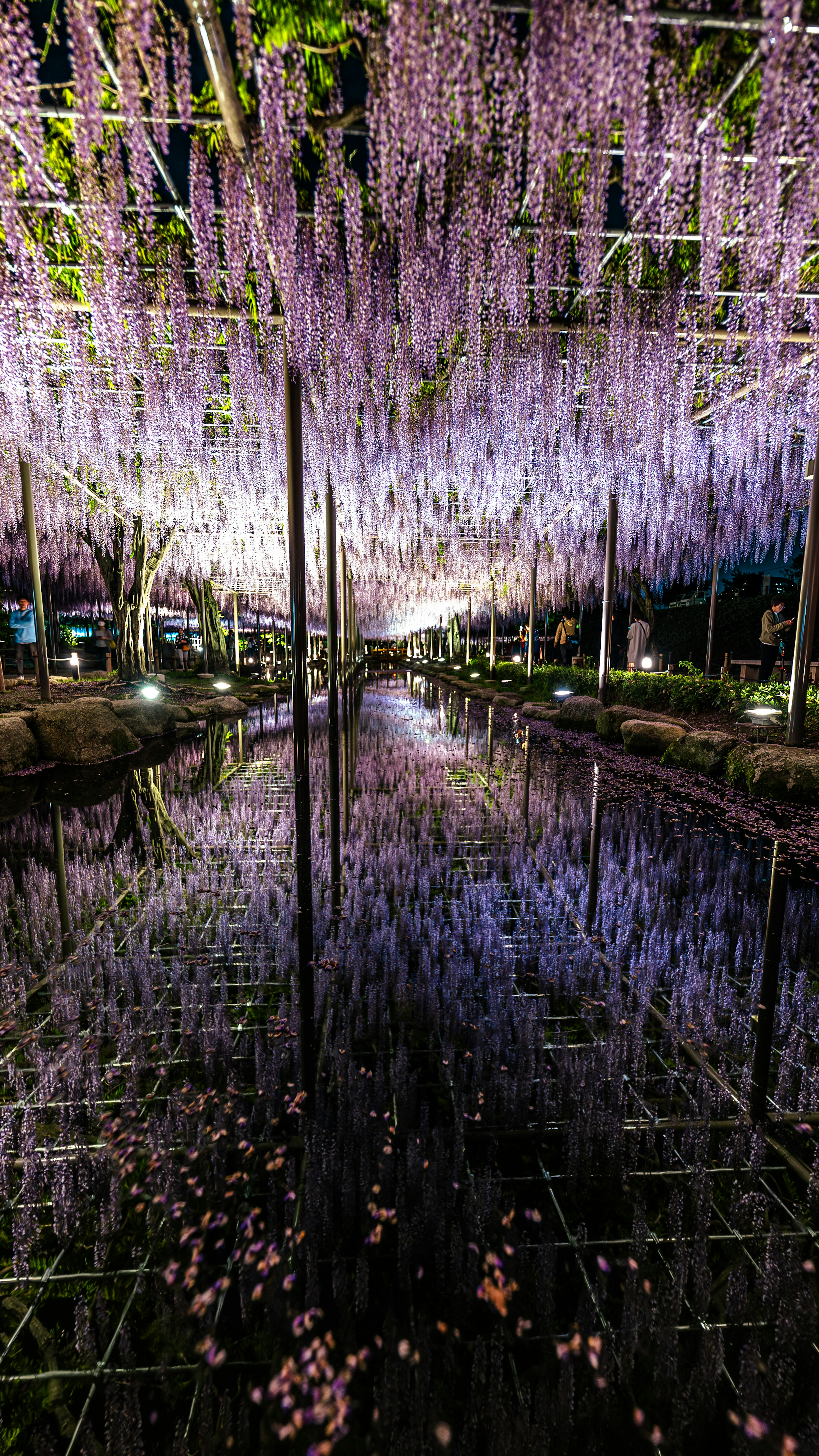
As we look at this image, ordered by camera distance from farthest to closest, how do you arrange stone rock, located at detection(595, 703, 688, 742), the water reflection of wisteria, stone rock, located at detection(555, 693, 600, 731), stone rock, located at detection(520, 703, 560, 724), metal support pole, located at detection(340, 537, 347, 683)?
metal support pole, located at detection(340, 537, 347, 683) → stone rock, located at detection(520, 703, 560, 724) → stone rock, located at detection(555, 693, 600, 731) → stone rock, located at detection(595, 703, 688, 742) → the water reflection of wisteria

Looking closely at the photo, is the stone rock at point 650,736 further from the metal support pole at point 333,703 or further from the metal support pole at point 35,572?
the metal support pole at point 35,572

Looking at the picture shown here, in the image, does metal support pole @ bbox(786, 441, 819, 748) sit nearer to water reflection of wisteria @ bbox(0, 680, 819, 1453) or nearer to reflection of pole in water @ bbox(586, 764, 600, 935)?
reflection of pole in water @ bbox(586, 764, 600, 935)

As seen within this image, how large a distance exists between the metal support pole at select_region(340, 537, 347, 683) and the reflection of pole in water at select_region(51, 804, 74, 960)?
11.7 metres

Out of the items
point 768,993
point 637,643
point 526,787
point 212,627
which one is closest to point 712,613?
point 637,643

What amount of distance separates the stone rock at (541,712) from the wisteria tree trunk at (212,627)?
12.5 meters

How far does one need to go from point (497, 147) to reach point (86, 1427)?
6.39 metres

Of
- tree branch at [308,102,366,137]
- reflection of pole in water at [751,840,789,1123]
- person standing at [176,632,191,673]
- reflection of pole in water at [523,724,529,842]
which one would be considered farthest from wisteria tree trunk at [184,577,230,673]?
reflection of pole in water at [751,840,789,1123]

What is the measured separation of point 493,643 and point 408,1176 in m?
22.4

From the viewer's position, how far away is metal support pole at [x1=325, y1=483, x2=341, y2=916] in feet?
15.1

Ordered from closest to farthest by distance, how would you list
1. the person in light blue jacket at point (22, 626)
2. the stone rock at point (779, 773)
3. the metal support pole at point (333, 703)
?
1. the metal support pole at point (333, 703)
2. the stone rock at point (779, 773)
3. the person in light blue jacket at point (22, 626)

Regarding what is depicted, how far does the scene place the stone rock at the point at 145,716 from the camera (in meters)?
10.5

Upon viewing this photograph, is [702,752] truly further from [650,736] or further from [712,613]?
[712,613]

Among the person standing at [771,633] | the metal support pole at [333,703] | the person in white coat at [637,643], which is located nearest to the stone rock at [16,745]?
the metal support pole at [333,703]

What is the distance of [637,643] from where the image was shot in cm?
1508
